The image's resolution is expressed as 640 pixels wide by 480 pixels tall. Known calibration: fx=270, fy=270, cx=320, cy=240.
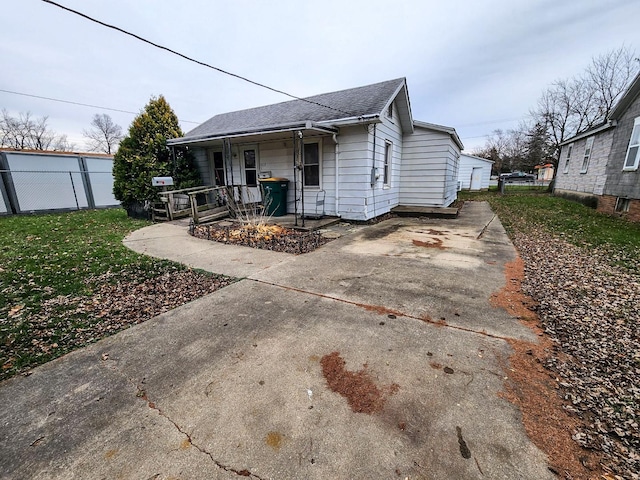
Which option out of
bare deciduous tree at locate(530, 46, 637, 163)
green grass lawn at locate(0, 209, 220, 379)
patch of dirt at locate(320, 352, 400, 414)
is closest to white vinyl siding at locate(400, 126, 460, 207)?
green grass lawn at locate(0, 209, 220, 379)

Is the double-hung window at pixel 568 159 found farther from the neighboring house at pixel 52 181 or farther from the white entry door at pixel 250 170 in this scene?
the neighboring house at pixel 52 181

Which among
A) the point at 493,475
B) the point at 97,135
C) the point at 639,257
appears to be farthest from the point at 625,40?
the point at 97,135

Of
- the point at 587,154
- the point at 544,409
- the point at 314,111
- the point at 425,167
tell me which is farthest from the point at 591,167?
the point at 544,409

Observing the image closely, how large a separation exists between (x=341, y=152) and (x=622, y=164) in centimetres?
975

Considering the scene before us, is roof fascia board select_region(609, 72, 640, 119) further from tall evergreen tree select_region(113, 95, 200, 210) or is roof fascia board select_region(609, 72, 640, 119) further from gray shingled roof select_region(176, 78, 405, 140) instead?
tall evergreen tree select_region(113, 95, 200, 210)

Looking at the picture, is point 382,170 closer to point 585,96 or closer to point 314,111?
point 314,111

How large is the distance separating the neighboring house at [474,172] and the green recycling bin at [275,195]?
2360 cm

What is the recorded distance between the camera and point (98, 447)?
148cm

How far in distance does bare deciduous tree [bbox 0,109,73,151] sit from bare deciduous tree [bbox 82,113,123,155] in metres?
2.86

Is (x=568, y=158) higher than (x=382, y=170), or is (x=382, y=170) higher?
(x=568, y=158)

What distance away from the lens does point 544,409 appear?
5.65 ft

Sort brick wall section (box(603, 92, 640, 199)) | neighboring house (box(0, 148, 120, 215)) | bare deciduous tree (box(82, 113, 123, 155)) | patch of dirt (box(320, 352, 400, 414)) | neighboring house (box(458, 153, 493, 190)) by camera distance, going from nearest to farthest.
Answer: patch of dirt (box(320, 352, 400, 414)), brick wall section (box(603, 92, 640, 199)), neighboring house (box(0, 148, 120, 215)), neighboring house (box(458, 153, 493, 190)), bare deciduous tree (box(82, 113, 123, 155))

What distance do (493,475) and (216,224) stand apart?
311 inches

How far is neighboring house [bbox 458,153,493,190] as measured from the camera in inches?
1024
